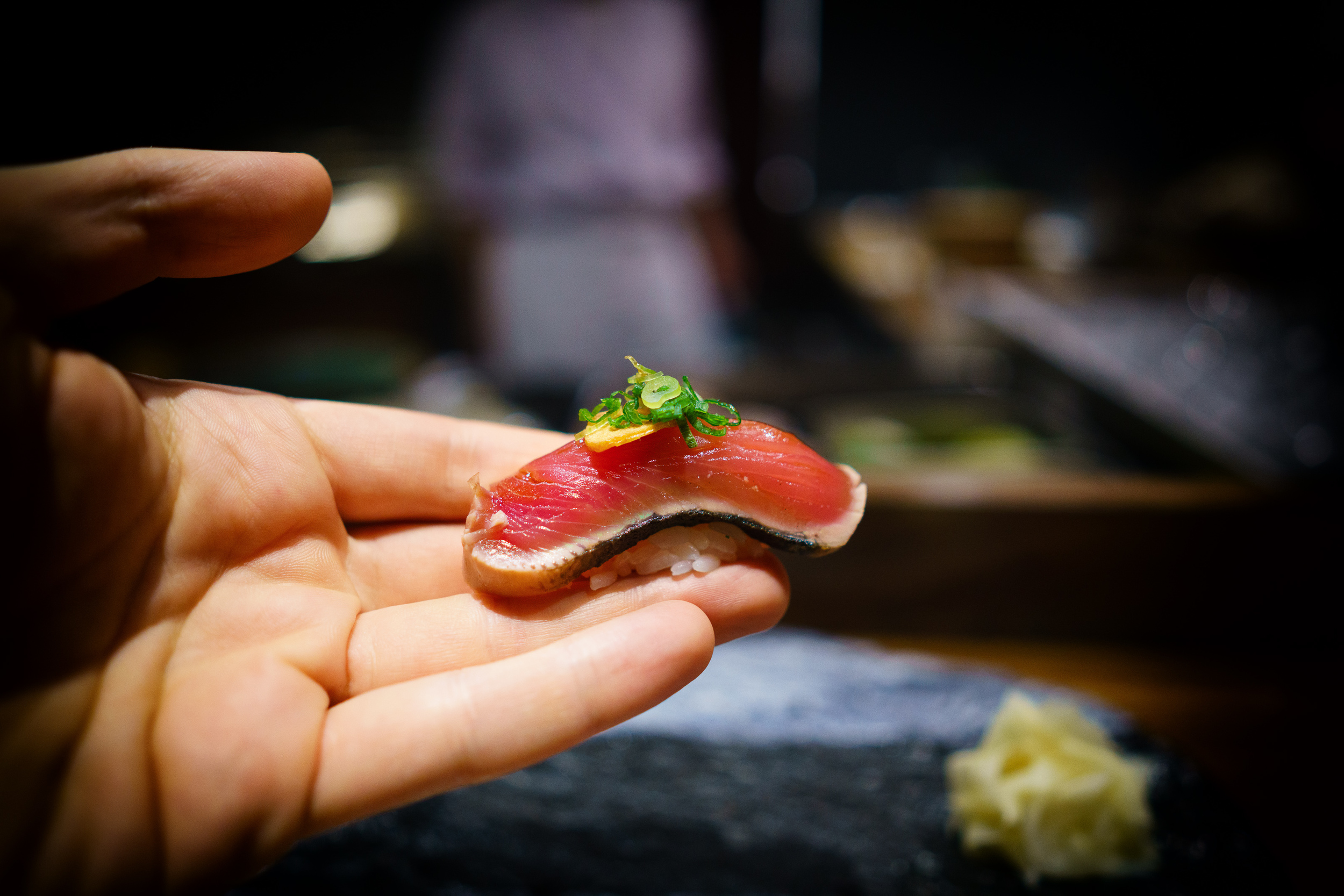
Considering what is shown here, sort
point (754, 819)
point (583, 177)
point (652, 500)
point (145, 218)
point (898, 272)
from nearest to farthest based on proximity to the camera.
A: point (145, 218) < point (652, 500) < point (754, 819) < point (583, 177) < point (898, 272)

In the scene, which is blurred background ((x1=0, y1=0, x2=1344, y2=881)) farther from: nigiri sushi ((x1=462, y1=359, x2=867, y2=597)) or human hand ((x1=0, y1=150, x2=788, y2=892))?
nigiri sushi ((x1=462, y1=359, x2=867, y2=597))

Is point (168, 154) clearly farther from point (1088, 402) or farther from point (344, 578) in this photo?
point (1088, 402)

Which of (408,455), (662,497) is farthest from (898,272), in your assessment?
(408,455)

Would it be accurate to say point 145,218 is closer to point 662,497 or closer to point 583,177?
point 662,497

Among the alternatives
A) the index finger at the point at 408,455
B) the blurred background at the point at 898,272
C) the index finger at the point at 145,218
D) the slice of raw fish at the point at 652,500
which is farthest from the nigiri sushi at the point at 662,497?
the blurred background at the point at 898,272

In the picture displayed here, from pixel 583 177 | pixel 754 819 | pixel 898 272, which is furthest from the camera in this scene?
pixel 898 272

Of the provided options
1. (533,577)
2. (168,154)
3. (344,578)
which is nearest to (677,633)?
(533,577)
